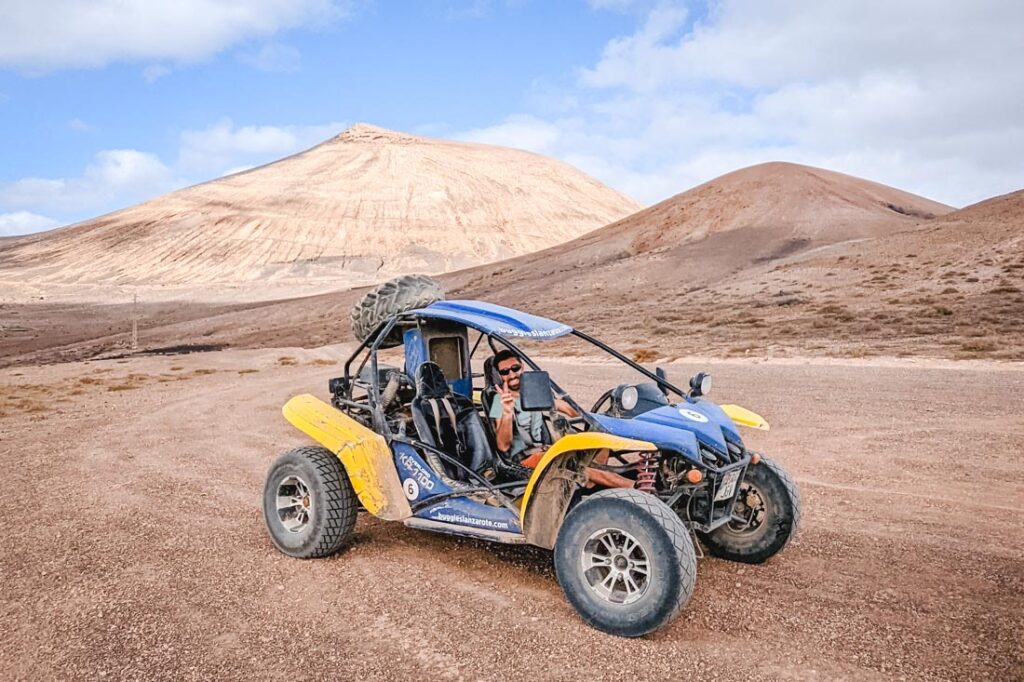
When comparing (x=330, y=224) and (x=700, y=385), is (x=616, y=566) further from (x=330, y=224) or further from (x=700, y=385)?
(x=330, y=224)

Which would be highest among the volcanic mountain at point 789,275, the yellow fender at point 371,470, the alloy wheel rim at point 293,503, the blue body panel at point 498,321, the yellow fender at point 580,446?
the volcanic mountain at point 789,275

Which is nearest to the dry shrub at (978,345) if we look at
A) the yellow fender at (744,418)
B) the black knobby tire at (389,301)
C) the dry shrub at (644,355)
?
the dry shrub at (644,355)

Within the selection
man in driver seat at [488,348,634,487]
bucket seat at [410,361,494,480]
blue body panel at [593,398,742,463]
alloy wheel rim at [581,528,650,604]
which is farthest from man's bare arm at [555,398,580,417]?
alloy wheel rim at [581,528,650,604]

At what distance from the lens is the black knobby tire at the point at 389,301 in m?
6.14

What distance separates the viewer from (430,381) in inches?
226

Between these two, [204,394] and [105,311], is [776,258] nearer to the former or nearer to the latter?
[204,394]

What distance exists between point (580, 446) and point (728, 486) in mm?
1008

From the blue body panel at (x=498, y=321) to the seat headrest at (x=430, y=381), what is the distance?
40 cm

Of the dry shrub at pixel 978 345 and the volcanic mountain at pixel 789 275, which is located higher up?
the volcanic mountain at pixel 789 275

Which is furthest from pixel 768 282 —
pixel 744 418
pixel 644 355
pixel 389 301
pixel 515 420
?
pixel 515 420

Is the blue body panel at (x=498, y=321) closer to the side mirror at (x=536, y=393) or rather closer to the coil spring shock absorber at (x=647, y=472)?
the side mirror at (x=536, y=393)

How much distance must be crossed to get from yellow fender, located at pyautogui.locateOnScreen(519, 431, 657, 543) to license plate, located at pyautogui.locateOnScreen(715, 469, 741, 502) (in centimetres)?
58

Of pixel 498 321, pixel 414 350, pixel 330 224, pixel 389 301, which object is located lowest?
pixel 414 350

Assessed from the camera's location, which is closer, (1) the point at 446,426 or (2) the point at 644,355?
(1) the point at 446,426
